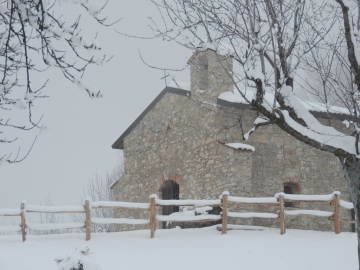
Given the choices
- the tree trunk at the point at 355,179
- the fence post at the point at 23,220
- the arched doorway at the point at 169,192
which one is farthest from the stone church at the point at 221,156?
the tree trunk at the point at 355,179

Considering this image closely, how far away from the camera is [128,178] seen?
62.2 ft

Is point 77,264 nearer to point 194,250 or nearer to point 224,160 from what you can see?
point 194,250

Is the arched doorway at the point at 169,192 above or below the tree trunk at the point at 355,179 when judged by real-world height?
below

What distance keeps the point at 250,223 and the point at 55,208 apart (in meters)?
5.20

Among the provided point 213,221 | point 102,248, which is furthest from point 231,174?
point 102,248

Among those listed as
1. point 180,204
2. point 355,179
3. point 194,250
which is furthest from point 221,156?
point 355,179

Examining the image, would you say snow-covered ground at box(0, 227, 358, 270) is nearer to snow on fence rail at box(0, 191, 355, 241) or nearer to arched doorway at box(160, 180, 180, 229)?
snow on fence rail at box(0, 191, 355, 241)

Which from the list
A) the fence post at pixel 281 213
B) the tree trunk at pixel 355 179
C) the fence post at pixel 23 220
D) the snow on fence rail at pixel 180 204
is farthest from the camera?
the fence post at pixel 281 213

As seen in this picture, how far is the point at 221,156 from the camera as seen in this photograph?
15.2 meters

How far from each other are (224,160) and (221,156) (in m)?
0.17

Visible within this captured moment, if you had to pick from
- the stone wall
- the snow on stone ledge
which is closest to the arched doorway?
the stone wall

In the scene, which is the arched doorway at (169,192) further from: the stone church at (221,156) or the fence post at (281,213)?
the fence post at (281,213)

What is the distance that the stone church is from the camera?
1515cm

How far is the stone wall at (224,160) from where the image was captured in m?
15.1
